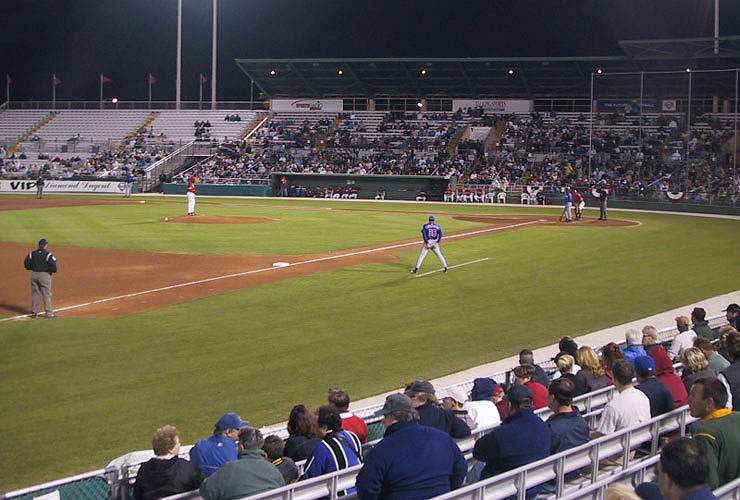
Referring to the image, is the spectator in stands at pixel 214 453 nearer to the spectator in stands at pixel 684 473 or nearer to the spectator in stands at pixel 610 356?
the spectator in stands at pixel 684 473

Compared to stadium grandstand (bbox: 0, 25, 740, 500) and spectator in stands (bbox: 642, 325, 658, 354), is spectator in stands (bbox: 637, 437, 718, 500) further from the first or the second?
stadium grandstand (bbox: 0, 25, 740, 500)

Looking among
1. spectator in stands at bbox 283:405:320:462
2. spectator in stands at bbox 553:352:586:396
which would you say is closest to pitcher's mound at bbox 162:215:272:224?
spectator in stands at bbox 553:352:586:396

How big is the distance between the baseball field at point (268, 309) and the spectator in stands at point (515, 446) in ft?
15.6

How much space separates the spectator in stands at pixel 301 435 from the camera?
Answer: 6871 mm

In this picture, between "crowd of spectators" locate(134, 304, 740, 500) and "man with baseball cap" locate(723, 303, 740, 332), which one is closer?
"crowd of spectators" locate(134, 304, 740, 500)

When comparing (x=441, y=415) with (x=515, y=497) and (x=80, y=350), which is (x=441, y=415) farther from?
(x=80, y=350)

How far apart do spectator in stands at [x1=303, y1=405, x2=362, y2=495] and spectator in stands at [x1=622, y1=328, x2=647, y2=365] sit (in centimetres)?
455

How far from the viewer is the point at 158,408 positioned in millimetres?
10617

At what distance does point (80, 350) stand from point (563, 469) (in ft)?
33.1

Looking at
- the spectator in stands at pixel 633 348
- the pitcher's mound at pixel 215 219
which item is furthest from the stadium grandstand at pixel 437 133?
the spectator in stands at pixel 633 348

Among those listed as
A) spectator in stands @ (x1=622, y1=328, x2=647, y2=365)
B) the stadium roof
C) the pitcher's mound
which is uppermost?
the stadium roof

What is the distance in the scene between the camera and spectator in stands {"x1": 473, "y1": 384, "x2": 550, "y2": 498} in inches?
229

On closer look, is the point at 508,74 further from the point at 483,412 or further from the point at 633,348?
the point at 483,412

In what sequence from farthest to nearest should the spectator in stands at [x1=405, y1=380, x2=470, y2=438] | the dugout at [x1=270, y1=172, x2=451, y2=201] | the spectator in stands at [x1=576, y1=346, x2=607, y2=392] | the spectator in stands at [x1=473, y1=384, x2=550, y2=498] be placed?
1. the dugout at [x1=270, y1=172, x2=451, y2=201]
2. the spectator in stands at [x1=576, y1=346, x2=607, y2=392]
3. the spectator in stands at [x1=405, y1=380, x2=470, y2=438]
4. the spectator in stands at [x1=473, y1=384, x2=550, y2=498]
